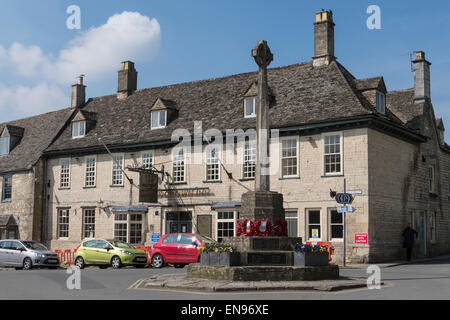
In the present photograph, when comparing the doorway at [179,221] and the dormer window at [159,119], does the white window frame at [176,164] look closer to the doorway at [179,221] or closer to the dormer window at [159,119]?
→ the doorway at [179,221]

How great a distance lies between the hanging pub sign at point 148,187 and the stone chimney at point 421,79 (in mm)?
15537

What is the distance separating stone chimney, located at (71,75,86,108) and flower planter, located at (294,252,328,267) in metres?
28.8

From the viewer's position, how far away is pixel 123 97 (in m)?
38.9

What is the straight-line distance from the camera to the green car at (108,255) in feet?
80.7

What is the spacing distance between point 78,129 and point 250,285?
1026 inches

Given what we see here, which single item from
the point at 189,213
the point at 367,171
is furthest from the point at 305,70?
the point at 189,213

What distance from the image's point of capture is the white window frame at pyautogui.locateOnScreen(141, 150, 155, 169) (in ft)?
107

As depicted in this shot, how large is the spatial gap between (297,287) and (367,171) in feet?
42.9

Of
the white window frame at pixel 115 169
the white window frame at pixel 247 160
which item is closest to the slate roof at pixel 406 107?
the white window frame at pixel 247 160

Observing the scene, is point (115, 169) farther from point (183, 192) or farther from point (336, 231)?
point (336, 231)

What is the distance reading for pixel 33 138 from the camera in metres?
40.6

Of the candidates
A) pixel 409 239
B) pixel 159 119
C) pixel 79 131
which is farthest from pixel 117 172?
pixel 409 239

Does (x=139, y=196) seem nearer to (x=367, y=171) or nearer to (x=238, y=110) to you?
(x=238, y=110)
